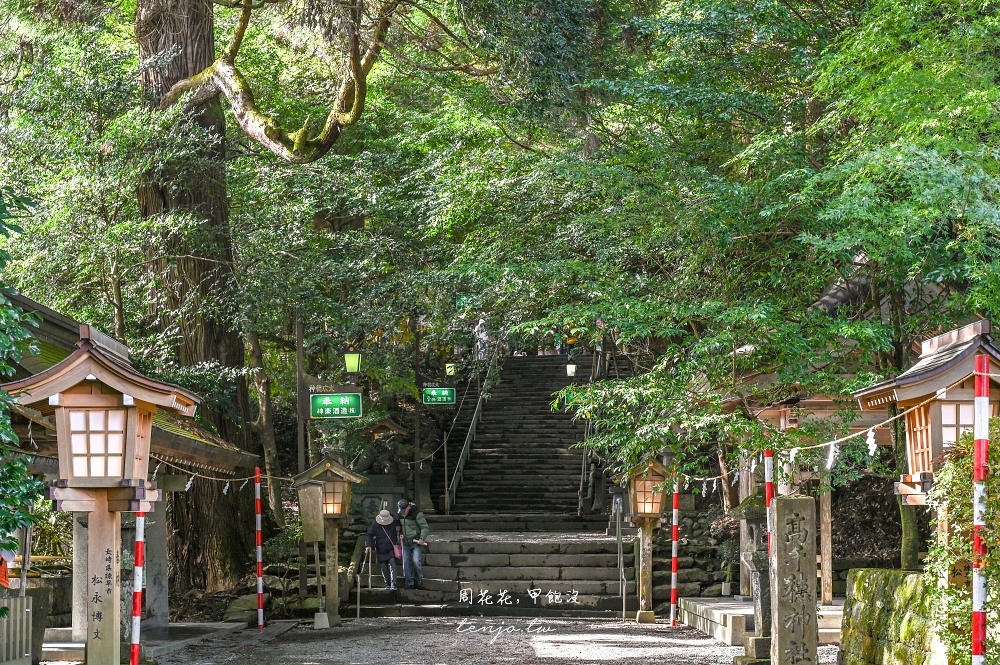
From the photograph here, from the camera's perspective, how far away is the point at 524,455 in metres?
28.6

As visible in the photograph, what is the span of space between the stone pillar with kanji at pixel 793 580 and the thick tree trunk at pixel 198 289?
10.8 metres

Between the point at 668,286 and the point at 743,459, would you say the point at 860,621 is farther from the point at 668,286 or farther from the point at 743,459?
the point at 668,286

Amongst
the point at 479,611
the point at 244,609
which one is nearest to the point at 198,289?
the point at 244,609

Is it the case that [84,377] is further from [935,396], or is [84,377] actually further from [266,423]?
[266,423]

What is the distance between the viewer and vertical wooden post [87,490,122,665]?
845 centimetres

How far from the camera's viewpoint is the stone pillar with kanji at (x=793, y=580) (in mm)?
9055

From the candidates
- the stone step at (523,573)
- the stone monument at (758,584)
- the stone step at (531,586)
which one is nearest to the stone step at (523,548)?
the stone step at (523,573)

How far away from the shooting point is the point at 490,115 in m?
16.8

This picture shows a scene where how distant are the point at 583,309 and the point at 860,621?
4745mm

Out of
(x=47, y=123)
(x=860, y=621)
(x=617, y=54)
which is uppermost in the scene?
(x=617, y=54)

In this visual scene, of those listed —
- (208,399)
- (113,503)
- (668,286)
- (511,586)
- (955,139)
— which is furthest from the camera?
(511,586)

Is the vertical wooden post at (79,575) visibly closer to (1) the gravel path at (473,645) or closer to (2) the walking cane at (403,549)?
(1) the gravel path at (473,645)

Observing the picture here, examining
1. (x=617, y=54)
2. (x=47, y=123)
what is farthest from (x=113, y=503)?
(x=617, y=54)

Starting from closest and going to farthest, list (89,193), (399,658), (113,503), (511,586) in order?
1. (113,503)
2. (399,658)
3. (89,193)
4. (511,586)
